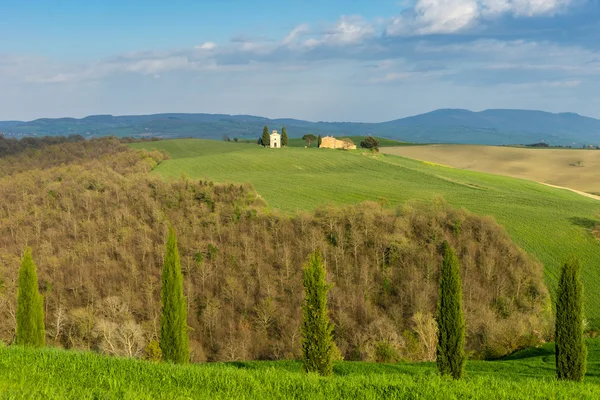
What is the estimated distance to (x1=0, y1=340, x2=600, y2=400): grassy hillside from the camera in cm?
1500

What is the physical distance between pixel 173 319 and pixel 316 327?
26.8ft

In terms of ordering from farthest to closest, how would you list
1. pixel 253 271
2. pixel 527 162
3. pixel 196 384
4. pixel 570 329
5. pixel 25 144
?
pixel 25 144 → pixel 527 162 → pixel 253 271 → pixel 570 329 → pixel 196 384

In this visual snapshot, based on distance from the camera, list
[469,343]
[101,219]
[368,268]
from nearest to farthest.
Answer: [469,343], [368,268], [101,219]

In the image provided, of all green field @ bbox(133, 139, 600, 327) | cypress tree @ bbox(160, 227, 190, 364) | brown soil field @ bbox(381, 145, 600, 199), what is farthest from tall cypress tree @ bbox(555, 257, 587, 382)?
brown soil field @ bbox(381, 145, 600, 199)

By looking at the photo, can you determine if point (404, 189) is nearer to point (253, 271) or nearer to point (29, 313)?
point (253, 271)

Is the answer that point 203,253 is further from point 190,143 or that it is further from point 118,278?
point 190,143

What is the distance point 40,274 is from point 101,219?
513 inches

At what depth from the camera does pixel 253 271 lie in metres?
53.8

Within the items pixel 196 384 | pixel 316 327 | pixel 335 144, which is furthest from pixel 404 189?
pixel 196 384

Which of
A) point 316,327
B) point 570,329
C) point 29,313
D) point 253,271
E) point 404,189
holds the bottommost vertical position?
point 253,271

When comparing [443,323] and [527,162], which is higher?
[527,162]

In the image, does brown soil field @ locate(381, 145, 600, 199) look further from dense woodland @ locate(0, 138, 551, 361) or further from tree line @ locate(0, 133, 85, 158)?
tree line @ locate(0, 133, 85, 158)

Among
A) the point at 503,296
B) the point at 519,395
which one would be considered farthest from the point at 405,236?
the point at 519,395

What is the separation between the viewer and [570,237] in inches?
2047
